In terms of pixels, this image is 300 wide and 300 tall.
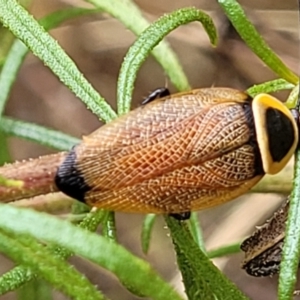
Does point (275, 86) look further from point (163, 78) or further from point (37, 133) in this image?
point (163, 78)

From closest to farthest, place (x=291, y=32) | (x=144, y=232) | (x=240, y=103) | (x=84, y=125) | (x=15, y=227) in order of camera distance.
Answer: (x=15, y=227) < (x=240, y=103) < (x=144, y=232) < (x=291, y=32) < (x=84, y=125)

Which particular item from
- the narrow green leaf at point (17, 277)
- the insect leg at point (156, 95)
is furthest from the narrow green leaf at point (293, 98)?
the narrow green leaf at point (17, 277)

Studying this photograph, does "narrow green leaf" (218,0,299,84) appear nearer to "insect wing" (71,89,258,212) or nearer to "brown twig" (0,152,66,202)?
"insect wing" (71,89,258,212)

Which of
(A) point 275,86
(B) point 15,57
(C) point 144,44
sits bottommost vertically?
(A) point 275,86

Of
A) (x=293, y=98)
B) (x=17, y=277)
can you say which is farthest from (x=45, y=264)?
(x=293, y=98)

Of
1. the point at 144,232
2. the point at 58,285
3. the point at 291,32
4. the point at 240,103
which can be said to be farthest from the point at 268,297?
the point at 58,285

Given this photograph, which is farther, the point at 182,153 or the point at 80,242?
the point at 182,153

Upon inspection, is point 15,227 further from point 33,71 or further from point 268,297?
point 33,71
